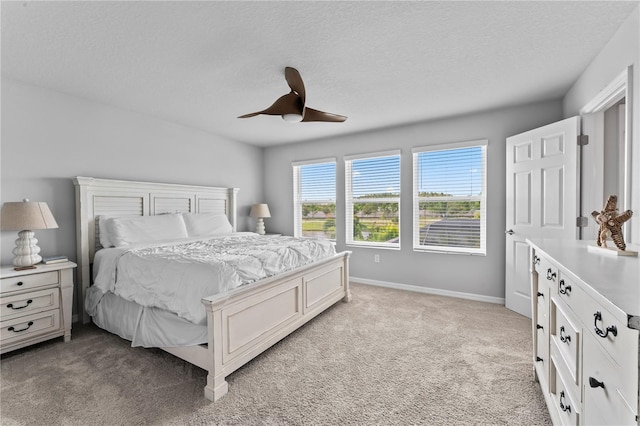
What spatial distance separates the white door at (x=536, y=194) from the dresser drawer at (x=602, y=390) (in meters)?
2.21

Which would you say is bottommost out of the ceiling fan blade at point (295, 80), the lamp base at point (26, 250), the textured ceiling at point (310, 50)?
the lamp base at point (26, 250)

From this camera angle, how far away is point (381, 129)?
4.35 metres

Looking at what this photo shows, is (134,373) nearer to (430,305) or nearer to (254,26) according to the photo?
(254,26)

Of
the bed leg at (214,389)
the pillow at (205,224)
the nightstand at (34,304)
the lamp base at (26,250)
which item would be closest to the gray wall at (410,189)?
the pillow at (205,224)

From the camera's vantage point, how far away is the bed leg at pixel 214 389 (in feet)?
5.98

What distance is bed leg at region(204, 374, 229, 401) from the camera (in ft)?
5.98

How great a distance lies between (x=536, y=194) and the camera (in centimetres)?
299

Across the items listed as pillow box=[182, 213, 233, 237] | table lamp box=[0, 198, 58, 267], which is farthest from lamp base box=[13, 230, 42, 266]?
pillow box=[182, 213, 233, 237]

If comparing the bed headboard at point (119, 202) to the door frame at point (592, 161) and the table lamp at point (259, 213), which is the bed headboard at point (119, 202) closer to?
the table lamp at point (259, 213)

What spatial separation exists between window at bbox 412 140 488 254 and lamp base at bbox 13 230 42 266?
429 cm

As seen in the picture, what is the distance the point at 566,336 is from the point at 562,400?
0.34 metres

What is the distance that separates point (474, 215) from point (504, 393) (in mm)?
2427

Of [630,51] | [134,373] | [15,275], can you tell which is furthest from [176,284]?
[630,51]

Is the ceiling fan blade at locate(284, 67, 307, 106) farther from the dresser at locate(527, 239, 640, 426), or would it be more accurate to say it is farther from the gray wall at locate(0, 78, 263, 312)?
the gray wall at locate(0, 78, 263, 312)
